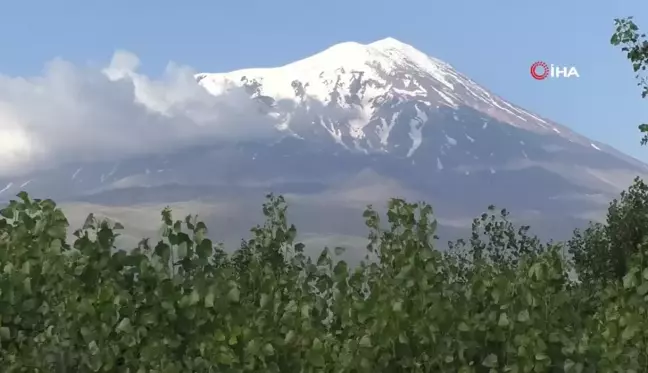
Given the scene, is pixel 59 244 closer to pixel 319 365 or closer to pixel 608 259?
pixel 319 365

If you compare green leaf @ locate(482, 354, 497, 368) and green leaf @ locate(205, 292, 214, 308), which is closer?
green leaf @ locate(482, 354, 497, 368)

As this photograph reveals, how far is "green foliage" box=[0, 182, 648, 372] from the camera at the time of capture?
260 inches

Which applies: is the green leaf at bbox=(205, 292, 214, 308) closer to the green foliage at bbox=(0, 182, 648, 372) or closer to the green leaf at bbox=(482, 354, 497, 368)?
the green foliage at bbox=(0, 182, 648, 372)

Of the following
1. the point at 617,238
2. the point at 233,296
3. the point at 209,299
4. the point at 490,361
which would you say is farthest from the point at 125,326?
the point at 617,238

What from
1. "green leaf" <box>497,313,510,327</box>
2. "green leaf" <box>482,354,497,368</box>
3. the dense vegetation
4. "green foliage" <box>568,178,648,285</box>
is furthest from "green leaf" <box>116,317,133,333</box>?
"green foliage" <box>568,178,648,285</box>

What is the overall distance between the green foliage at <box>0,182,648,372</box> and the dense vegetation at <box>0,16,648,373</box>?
1cm

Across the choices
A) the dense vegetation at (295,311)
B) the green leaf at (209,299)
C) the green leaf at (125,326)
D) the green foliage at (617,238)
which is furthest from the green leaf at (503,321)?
the green foliage at (617,238)

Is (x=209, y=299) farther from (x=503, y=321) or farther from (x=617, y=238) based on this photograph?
(x=617, y=238)

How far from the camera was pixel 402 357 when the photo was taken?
22.0 ft

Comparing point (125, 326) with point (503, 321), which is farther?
point (125, 326)

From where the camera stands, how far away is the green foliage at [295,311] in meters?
6.61

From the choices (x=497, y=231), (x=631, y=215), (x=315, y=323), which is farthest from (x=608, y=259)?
(x=315, y=323)

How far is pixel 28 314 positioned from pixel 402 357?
10.9 feet

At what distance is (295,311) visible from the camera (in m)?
7.11
